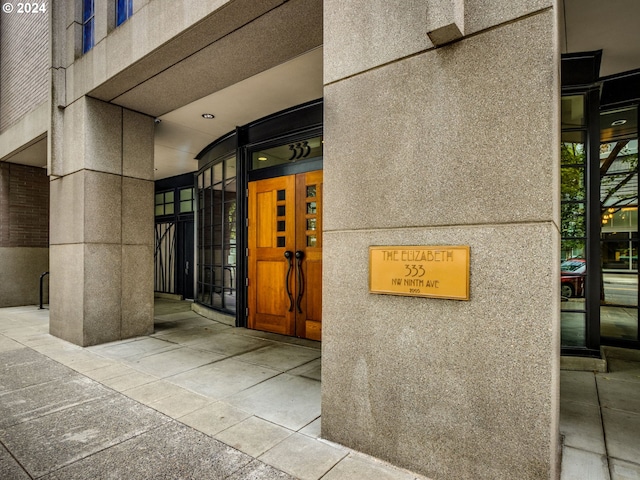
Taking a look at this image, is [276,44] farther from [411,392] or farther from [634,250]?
[634,250]

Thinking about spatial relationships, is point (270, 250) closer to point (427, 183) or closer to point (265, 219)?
point (265, 219)

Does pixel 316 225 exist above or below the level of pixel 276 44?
below

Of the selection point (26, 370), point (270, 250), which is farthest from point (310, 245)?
point (26, 370)

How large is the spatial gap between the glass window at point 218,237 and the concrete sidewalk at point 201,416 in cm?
221

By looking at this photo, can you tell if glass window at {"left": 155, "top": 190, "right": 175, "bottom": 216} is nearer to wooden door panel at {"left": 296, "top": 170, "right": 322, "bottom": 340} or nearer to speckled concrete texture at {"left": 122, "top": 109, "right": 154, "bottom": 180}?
speckled concrete texture at {"left": 122, "top": 109, "right": 154, "bottom": 180}

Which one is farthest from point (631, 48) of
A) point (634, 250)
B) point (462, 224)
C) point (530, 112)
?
point (462, 224)

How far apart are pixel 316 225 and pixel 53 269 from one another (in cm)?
447

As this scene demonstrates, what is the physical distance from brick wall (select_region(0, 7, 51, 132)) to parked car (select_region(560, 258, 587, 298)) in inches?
356

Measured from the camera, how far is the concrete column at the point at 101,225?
5508 millimetres

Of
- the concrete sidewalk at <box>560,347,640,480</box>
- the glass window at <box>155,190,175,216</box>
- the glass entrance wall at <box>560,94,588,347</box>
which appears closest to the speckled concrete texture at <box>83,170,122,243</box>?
the glass window at <box>155,190,175,216</box>

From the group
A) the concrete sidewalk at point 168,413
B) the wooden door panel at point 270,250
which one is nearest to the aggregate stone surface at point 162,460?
the concrete sidewalk at point 168,413

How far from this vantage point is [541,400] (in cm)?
191

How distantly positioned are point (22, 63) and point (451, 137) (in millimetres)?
9674

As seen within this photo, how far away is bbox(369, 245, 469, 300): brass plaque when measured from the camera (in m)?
2.16
